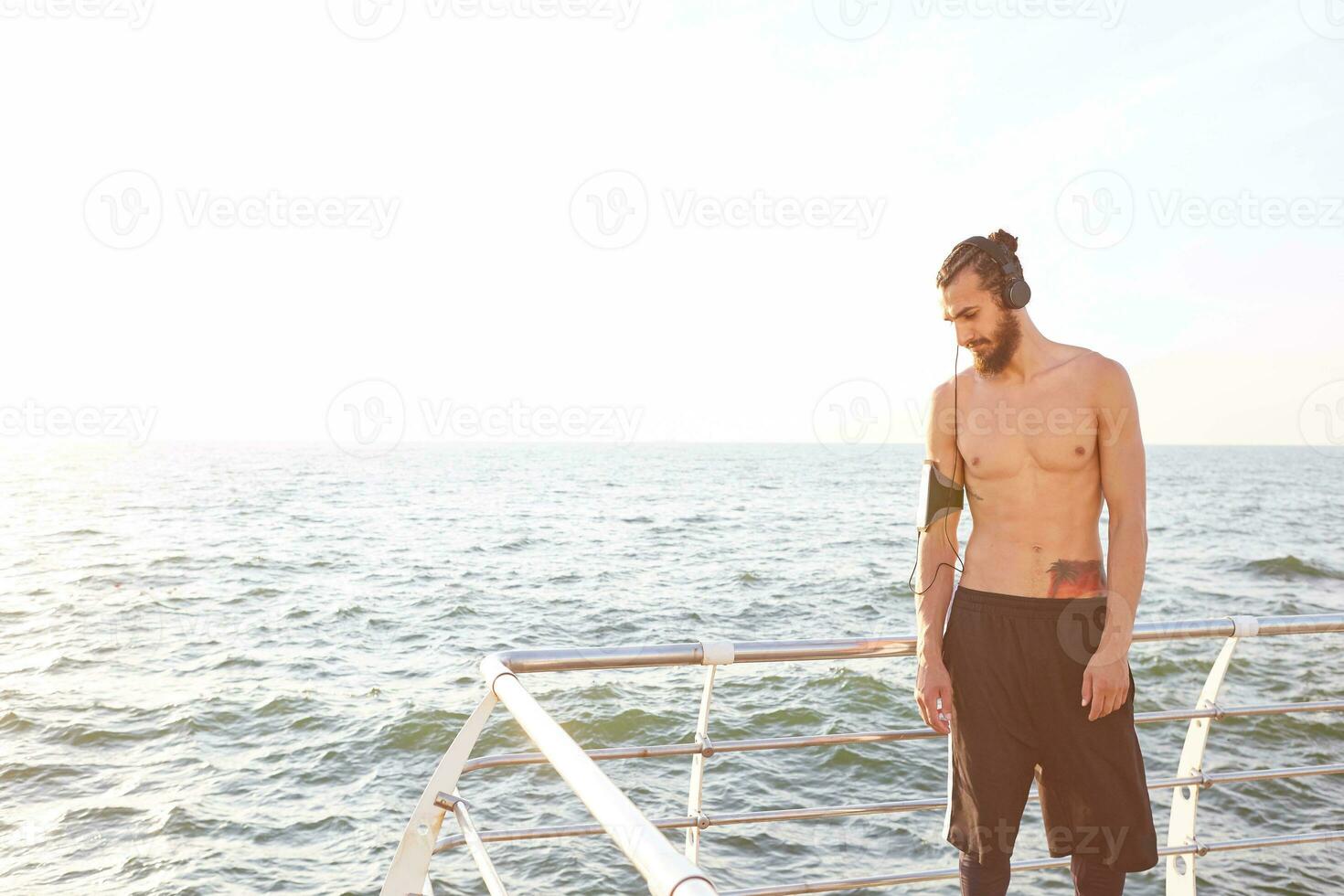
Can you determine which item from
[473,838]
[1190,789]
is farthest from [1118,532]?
[473,838]

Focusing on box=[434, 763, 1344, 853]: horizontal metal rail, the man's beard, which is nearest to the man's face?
the man's beard

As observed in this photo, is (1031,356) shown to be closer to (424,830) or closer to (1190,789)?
(1190,789)

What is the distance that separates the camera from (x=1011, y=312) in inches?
97.7

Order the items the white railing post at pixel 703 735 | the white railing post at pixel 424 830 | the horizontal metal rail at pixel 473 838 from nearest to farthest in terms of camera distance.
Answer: the horizontal metal rail at pixel 473 838 < the white railing post at pixel 424 830 < the white railing post at pixel 703 735

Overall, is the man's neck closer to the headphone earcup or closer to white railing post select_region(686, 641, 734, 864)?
the headphone earcup

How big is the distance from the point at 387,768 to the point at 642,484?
46.2m

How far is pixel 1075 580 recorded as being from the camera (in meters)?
2.43

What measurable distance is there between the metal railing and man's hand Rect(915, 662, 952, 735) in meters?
0.05

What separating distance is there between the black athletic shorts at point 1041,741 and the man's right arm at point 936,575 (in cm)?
5

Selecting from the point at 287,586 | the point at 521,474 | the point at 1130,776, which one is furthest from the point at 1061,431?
the point at 521,474

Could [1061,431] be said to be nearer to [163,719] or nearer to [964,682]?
[964,682]

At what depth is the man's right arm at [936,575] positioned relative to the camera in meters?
2.51

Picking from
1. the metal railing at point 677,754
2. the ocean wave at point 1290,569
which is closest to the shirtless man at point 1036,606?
the metal railing at point 677,754

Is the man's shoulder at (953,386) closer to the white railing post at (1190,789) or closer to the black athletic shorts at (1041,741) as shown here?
the black athletic shorts at (1041,741)
